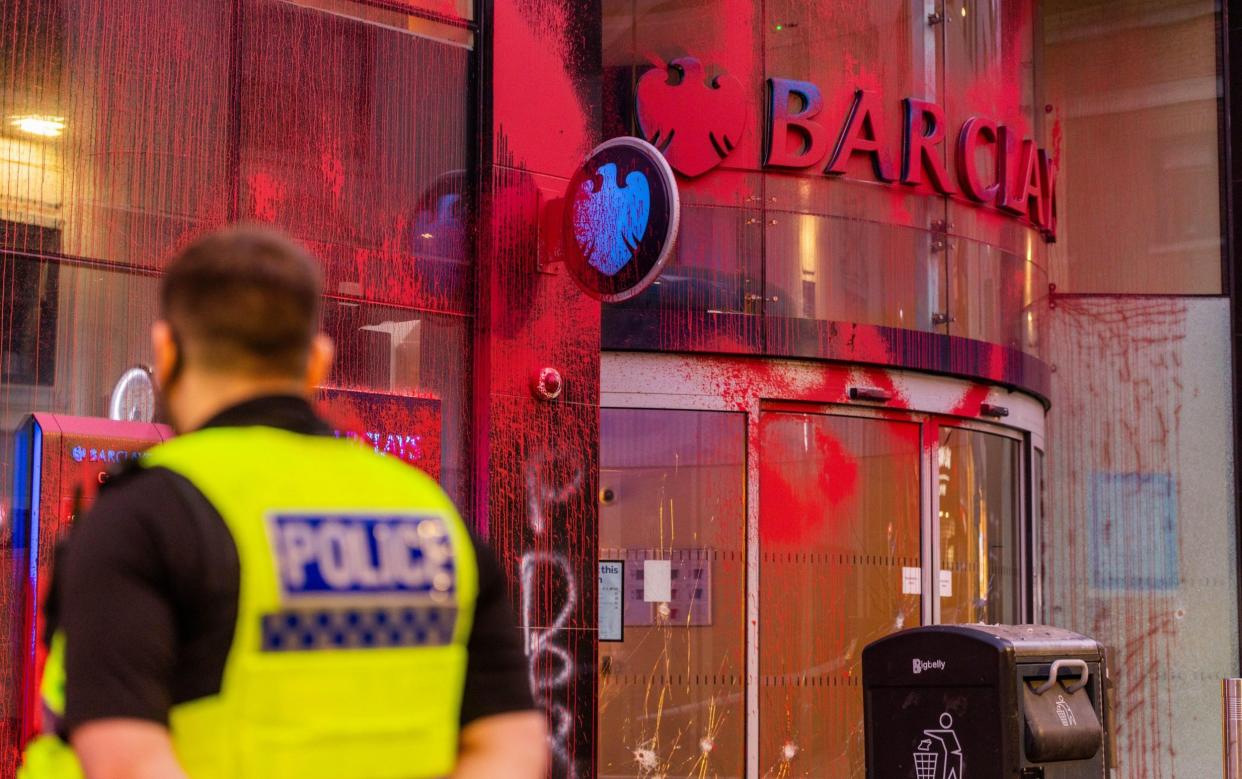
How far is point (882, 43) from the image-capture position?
1345cm

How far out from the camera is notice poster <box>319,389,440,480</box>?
8375 millimetres

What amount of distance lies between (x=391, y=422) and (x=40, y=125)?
2.12 meters

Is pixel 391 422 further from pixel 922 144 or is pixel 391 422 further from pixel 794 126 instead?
pixel 922 144

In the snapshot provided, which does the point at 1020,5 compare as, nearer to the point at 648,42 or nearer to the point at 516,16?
the point at 648,42

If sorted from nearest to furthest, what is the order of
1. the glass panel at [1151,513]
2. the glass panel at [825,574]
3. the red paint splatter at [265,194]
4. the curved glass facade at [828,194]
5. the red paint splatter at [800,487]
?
the red paint splatter at [265,194]
the glass panel at [825,574]
the red paint splatter at [800,487]
the curved glass facade at [828,194]
the glass panel at [1151,513]

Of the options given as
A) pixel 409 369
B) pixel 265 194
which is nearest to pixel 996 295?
pixel 409 369

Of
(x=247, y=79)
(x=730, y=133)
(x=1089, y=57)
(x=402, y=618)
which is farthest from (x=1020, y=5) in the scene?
(x=402, y=618)

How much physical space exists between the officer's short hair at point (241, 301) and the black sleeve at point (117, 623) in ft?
0.84

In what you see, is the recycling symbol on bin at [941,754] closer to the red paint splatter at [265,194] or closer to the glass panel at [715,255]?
the red paint splatter at [265,194]

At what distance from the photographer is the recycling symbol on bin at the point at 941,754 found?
7.40 metres

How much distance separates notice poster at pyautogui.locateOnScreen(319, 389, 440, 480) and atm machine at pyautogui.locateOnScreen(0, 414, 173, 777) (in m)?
1.36

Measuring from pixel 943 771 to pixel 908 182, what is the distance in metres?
6.68

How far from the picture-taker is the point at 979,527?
13852 mm

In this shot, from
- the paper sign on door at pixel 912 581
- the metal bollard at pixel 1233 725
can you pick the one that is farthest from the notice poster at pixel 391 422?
the paper sign on door at pixel 912 581
